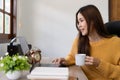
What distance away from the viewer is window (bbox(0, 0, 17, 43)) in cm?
344

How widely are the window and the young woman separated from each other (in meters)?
1.88

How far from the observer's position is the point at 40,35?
4.12 metres

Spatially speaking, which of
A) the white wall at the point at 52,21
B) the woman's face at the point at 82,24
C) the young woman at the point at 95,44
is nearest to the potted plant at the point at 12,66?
the young woman at the point at 95,44

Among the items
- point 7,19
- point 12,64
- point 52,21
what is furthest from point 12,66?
point 52,21

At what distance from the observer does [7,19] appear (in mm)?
3764

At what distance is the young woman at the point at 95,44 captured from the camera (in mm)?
1527

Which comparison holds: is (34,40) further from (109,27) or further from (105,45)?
(105,45)

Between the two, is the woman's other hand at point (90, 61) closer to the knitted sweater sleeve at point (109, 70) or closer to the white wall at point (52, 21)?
the knitted sweater sleeve at point (109, 70)

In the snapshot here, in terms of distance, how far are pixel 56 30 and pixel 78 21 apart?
2.48 meters

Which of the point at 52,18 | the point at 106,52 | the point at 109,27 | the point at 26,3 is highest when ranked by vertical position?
the point at 26,3

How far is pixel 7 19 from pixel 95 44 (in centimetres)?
243

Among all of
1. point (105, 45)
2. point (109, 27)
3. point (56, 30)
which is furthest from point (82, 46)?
point (56, 30)

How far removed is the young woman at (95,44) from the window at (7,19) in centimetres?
188

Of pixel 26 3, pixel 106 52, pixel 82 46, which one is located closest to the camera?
pixel 106 52
